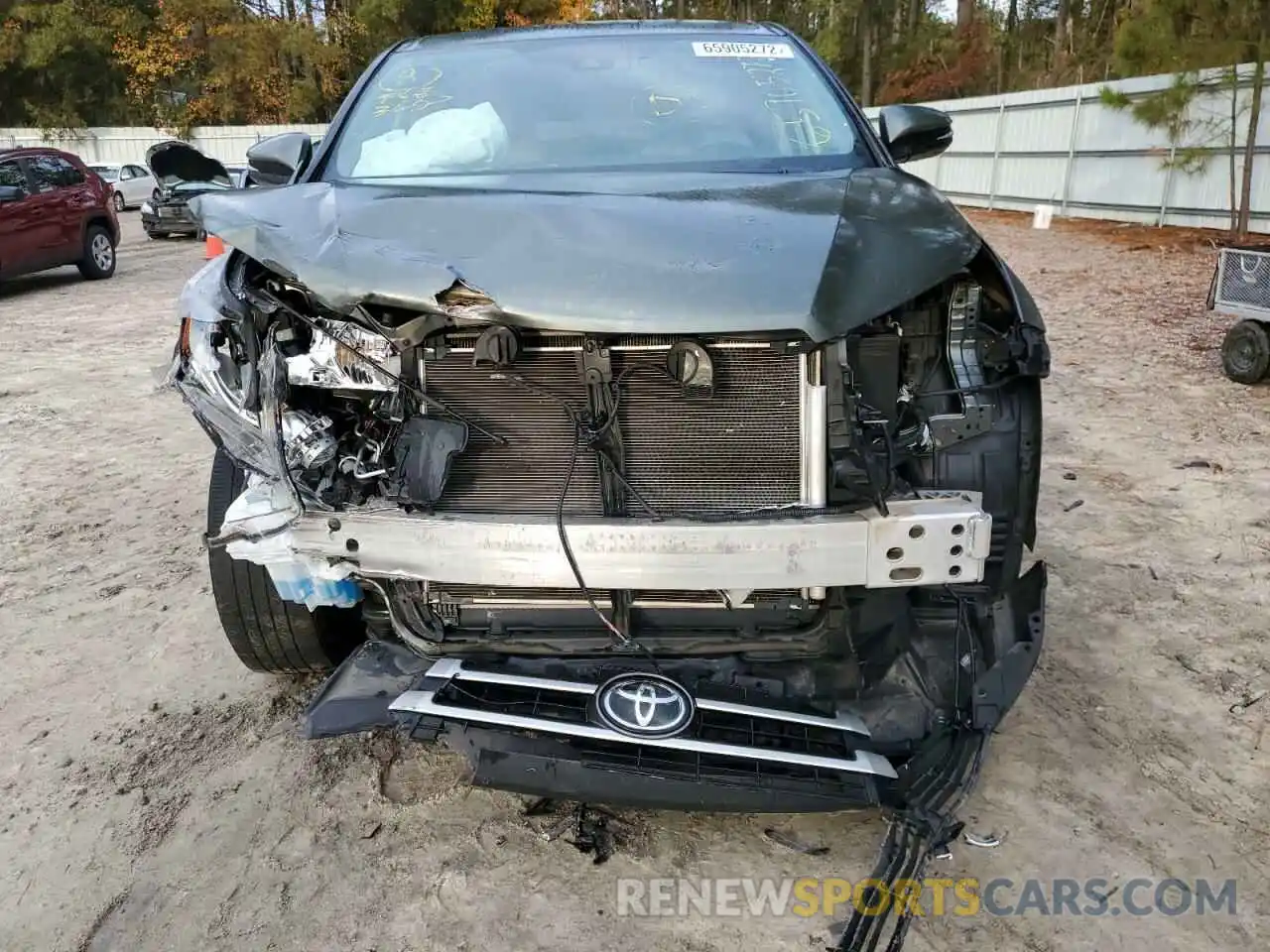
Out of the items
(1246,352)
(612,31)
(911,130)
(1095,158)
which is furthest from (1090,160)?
(612,31)

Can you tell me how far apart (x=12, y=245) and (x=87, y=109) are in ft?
90.8

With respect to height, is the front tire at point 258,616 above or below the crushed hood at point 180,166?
below

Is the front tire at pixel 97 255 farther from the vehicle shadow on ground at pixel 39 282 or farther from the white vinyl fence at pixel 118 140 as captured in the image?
the white vinyl fence at pixel 118 140

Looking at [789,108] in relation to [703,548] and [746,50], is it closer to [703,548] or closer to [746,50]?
[746,50]

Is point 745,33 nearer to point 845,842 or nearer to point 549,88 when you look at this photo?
point 549,88

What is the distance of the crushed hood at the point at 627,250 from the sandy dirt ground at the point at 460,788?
1280mm

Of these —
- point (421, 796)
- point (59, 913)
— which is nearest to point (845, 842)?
point (421, 796)

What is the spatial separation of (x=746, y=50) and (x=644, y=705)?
96.8 inches

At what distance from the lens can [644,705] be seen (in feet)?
6.98

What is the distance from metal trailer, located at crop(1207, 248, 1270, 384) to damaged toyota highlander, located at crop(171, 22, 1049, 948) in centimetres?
447

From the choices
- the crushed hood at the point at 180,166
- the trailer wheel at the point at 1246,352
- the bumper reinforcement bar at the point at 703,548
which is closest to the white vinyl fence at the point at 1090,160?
the trailer wheel at the point at 1246,352

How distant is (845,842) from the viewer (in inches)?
90.4

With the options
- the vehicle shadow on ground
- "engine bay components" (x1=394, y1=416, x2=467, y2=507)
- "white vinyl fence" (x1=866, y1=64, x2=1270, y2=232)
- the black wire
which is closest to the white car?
the vehicle shadow on ground

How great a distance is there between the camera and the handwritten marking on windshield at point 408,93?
3234 millimetres
